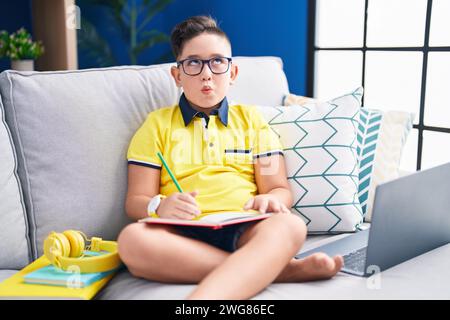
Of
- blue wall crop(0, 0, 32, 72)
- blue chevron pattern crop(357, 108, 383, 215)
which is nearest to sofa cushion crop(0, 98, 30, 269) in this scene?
blue chevron pattern crop(357, 108, 383, 215)

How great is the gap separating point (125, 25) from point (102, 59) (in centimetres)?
27

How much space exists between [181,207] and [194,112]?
35 cm

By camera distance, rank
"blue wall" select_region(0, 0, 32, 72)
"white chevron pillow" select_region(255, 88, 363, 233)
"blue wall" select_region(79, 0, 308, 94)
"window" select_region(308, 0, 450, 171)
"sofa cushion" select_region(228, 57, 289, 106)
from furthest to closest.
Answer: "blue wall" select_region(0, 0, 32, 72), "blue wall" select_region(79, 0, 308, 94), "window" select_region(308, 0, 450, 171), "sofa cushion" select_region(228, 57, 289, 106), "white chevron pillow" select_region(255, 88, 363, 233)

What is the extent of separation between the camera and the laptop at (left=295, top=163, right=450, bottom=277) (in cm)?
102

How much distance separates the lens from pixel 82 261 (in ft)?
3.51

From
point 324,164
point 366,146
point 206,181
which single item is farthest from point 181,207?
point 366,146

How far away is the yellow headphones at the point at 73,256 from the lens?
1.08 meters

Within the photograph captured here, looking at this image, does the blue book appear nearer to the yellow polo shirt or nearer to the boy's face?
the yellow polo shirt

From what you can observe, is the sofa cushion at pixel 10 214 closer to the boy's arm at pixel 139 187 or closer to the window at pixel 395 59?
the boy's arm at pixel 139 187

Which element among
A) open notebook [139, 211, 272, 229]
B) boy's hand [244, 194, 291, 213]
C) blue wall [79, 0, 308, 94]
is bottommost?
open notebook [139, 211, 272, 229]

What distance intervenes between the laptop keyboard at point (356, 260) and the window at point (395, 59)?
103 centimetres

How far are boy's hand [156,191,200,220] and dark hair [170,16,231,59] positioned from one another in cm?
45

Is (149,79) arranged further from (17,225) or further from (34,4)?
(34,4)
